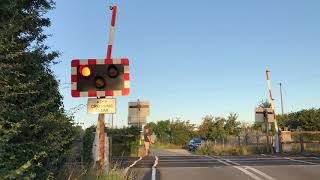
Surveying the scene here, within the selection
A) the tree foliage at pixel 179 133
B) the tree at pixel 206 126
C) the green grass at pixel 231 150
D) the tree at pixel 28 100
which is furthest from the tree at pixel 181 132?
the tree at pixel 28 100

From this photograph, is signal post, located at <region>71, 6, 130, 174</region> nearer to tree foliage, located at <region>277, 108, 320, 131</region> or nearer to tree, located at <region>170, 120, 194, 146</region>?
tree foliage, located at <region>277, 108, 320, 131</region>

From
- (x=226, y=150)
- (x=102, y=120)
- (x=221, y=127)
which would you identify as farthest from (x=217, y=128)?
(x=102, y=120)

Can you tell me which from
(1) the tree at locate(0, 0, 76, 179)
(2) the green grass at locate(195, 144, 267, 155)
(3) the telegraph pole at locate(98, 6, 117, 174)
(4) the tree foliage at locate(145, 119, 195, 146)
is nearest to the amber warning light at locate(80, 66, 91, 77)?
(3) the telegraph pole at locate(98, 6, 117, 174)

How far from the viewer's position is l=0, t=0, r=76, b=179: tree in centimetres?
726

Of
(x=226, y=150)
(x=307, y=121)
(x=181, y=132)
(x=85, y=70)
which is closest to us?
(x=85, y=70)

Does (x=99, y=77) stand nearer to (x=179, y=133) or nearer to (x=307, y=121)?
(x=307, y=121)

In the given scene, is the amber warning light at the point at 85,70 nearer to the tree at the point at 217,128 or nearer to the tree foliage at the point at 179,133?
the tree at the point at 217,128

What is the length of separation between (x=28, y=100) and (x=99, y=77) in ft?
14.5

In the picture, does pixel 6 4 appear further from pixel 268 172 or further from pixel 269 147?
pixel 269 147

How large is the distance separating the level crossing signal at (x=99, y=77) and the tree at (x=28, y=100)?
2.56 meters

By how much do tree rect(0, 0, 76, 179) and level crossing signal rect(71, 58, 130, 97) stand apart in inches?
101

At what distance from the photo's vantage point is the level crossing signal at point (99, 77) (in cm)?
1230

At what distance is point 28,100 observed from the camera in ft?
26.3

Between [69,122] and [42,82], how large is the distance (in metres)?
1.25
